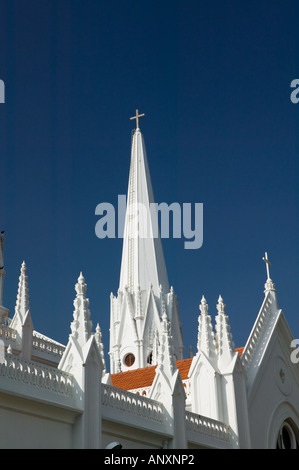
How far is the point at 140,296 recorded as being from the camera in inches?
2076

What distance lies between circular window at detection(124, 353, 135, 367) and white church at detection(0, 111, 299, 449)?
837 inches

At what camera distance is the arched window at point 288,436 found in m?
27.9

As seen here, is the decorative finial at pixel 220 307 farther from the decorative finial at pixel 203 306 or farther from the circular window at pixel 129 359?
the circular window at pixel 129 359

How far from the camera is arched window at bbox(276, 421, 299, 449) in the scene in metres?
27.9

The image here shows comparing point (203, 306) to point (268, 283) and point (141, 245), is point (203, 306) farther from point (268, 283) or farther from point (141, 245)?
point (141, 245)

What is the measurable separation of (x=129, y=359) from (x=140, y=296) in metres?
4.72

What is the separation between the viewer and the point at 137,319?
2063 inches

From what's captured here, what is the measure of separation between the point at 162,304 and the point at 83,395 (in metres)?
34.2

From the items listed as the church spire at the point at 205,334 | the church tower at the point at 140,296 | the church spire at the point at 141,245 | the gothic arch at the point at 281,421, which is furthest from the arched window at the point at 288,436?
the church spire at the point at 141,245

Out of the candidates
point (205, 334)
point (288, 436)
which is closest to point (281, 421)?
point (288, 436)

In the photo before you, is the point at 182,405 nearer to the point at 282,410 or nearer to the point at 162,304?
the point at 282,410

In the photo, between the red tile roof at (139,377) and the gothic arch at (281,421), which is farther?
the red tile roof at (139,377)

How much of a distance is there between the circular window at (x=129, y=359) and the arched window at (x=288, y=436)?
23912 millimetres

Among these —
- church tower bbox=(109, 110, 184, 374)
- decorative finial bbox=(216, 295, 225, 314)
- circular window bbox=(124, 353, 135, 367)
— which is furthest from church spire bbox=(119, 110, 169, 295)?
decorative finial bbox=(216, 295, 225, 314)
